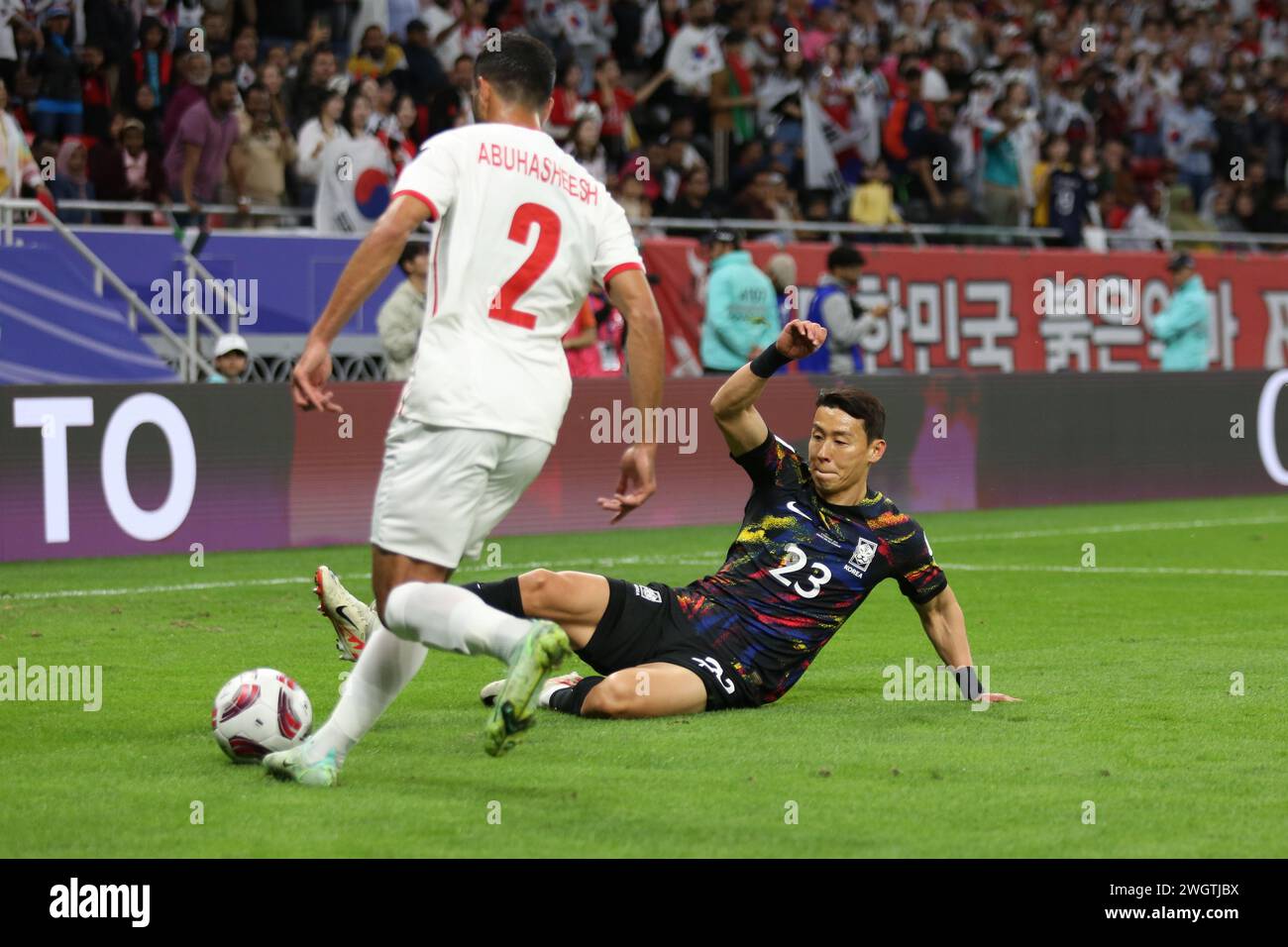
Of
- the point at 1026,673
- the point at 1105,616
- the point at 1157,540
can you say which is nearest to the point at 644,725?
the point at 1026,673

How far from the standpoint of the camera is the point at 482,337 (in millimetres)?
5648

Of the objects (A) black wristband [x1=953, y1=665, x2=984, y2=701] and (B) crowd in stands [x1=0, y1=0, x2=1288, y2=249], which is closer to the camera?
(A) black wristband [x1=953, y1=665, x2=984, y2=701]

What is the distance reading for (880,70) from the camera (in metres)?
22.9

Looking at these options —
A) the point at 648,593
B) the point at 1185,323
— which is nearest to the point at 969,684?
the point at 648,593

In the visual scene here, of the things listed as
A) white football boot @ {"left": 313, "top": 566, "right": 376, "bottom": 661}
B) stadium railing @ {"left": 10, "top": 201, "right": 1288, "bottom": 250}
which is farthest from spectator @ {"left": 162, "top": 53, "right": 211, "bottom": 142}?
white football boot @ {"left": 313, "top": 566, "right": 376, "bottom": 661}

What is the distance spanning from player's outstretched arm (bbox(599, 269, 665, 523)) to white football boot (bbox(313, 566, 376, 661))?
2.17 metres

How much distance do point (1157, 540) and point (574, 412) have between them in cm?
464

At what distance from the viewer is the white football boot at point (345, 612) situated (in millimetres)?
7723

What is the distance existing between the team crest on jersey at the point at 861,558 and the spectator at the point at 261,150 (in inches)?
424

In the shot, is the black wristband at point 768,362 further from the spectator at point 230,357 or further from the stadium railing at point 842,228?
the stadium railing at point 842,228

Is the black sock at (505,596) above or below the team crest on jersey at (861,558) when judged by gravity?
below

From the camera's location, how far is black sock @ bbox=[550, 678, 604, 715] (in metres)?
7.40

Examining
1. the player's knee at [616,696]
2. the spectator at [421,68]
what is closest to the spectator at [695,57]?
the spectator at [421,68]

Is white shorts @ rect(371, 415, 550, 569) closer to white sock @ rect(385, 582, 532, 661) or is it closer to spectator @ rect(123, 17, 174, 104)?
white sock @ rect(385, 582, 532, 661)
